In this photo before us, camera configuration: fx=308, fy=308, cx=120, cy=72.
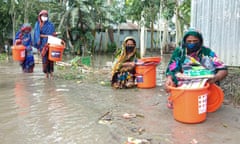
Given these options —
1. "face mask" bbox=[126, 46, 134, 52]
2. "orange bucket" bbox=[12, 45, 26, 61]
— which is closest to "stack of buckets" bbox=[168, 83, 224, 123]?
"face mask" bbox=[126, 46, 134, 52]

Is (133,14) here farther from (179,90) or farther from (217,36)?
(179,90)

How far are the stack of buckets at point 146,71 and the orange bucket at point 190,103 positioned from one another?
2393mm

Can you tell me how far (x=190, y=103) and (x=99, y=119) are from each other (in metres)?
1.28

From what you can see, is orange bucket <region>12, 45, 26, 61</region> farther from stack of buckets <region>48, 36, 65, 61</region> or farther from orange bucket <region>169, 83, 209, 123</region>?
orange bucket <region>169, 83, 209, 123</region>

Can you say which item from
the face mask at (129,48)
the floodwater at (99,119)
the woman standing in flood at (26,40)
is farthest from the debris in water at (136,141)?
the woman standing in flood at (26,40)

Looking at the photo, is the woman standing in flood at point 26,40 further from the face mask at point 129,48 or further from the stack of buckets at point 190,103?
the stack of buckets at point 190,103

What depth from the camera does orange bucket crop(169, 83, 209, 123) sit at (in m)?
3.84

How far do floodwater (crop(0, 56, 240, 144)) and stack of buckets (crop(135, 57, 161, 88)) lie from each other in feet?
0.75

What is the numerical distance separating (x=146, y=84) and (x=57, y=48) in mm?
2436

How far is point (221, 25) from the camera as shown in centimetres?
654

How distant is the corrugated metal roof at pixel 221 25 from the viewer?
636 centimetres

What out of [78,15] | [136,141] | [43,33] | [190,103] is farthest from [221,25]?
[78,15]

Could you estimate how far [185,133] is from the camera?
3721mm

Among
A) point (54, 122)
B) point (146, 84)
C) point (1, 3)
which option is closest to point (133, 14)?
point (1, 3)
